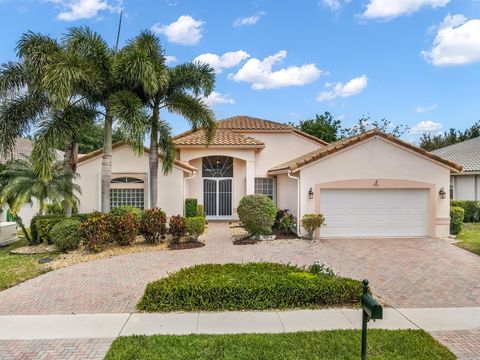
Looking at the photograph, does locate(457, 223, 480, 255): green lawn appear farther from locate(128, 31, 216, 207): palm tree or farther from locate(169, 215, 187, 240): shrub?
locate(128, 31, 216, 207): palm tree

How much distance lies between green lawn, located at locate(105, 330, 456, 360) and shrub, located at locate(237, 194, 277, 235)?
8.86 m

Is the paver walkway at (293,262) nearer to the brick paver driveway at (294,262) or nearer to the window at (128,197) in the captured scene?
the brick paver driveway at (294,262)

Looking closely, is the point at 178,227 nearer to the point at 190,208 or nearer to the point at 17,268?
the point at 190,208

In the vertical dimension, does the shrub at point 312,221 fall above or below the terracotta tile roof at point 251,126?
below

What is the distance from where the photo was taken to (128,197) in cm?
1848

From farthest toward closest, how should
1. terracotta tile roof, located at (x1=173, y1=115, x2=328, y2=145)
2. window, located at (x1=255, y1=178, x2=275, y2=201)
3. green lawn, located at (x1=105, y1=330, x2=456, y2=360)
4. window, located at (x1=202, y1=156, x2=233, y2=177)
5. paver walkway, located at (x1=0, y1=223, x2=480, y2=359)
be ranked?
1. terracotta tile roof, located at (x1=173, y1=115, x2=328, y2=145)
2. window, located at (x1=255, y1=178, x2=275, y2=201)
3. window, located at (x1=202, y1=156, x2=233, y2=177)
4. paver walkway, located at (x1=0, y1=223, x2=480, y2=359)
5. green lawn, located at (x1=105, y1=330, x2=456, y2=360)

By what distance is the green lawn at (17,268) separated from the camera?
929cm

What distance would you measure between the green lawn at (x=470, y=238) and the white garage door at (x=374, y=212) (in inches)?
64.4

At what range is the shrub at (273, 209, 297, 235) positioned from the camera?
16375mm

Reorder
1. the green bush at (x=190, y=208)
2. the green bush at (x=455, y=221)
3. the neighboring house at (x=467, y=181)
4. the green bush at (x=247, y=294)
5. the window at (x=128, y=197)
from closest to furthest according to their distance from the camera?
the green bush at (x=247, y=294) → the green bush at (x=455, y=221) → the window at (x=128, y=197) → the green bush at (x=190, y=208) → the neighboring house at (x=467, y=181)

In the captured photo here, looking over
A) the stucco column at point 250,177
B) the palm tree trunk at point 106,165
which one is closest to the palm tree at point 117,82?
the palm tree trunk at point 106,165

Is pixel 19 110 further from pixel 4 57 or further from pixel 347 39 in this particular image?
pixel 347 39

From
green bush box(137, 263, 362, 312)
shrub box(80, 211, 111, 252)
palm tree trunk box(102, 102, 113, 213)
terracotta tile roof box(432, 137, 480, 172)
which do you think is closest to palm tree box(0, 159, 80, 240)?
palm tree trunk box(102, 102, 113, 213)

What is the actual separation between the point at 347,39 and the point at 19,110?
15895mm
